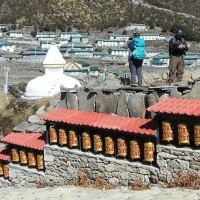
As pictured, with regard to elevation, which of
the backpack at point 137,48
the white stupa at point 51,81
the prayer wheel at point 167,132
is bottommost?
the white stupa at point 51,81

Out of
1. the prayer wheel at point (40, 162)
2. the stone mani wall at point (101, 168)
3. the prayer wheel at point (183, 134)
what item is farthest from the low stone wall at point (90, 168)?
the prayer wheel at point (183, 134)

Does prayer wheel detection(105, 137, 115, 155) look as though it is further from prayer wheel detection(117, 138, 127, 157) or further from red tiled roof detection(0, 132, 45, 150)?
red tiled roof detection(0, 132, 45, 150)

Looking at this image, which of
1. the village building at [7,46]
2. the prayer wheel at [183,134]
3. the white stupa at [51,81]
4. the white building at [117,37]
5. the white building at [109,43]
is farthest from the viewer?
the white building at [117,37]

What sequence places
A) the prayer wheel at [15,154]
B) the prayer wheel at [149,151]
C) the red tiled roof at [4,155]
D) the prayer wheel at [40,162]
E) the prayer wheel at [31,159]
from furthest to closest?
the red tiled roof at [4,155]
the prayer wheel at [15,154]
the prayer wheel at [31,159]
the prayer wheel at [40,162]
the prayer wheel at [149,151]

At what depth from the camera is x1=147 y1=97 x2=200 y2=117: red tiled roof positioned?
8.36 metres

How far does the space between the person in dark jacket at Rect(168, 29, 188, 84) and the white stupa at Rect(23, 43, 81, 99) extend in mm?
13659

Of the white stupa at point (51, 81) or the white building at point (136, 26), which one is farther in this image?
the white building at point (136, 26)

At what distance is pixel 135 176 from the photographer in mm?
9352

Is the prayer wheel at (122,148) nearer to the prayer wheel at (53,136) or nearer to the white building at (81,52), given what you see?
the prayer wheel at (53,136)

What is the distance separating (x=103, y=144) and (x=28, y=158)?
2.60m

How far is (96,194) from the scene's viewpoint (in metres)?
9.23

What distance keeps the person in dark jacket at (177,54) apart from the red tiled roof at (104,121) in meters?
2.39

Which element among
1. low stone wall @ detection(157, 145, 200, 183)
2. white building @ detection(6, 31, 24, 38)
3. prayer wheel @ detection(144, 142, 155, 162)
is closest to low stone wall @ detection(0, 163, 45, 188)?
prayer wheel @ detection(144, 142, 155, 162)

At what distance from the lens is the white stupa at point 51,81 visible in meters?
26.5
